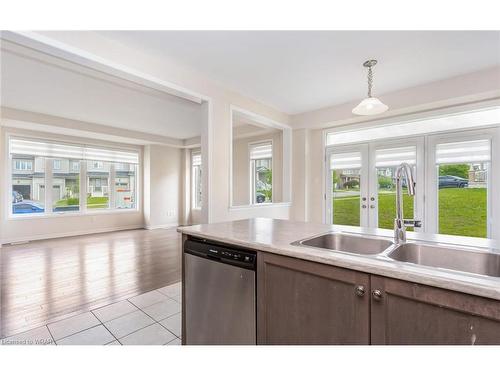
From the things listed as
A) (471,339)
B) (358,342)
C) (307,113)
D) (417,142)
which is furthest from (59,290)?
(417,142)

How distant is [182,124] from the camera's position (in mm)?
5758

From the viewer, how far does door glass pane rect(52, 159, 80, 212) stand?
5.84 meters

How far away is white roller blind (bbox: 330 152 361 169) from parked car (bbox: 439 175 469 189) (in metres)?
1.24

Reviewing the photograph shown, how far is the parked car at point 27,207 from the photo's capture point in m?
5.32

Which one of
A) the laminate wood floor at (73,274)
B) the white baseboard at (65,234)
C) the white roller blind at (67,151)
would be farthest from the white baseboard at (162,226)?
the white roller blind at (67,151)

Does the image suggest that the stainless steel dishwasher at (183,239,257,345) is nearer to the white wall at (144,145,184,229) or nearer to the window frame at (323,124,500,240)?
the window frame at (323,124,500,240)

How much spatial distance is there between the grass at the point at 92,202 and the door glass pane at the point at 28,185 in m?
0.35

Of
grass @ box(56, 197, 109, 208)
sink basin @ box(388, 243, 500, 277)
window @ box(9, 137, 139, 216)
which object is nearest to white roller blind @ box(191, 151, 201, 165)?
window @ box(9, 137, 139, 216)

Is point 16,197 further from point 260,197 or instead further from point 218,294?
point 218,294

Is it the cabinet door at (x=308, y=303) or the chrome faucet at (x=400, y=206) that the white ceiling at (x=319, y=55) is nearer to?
the chrome faucet at (x=400, y=206)
